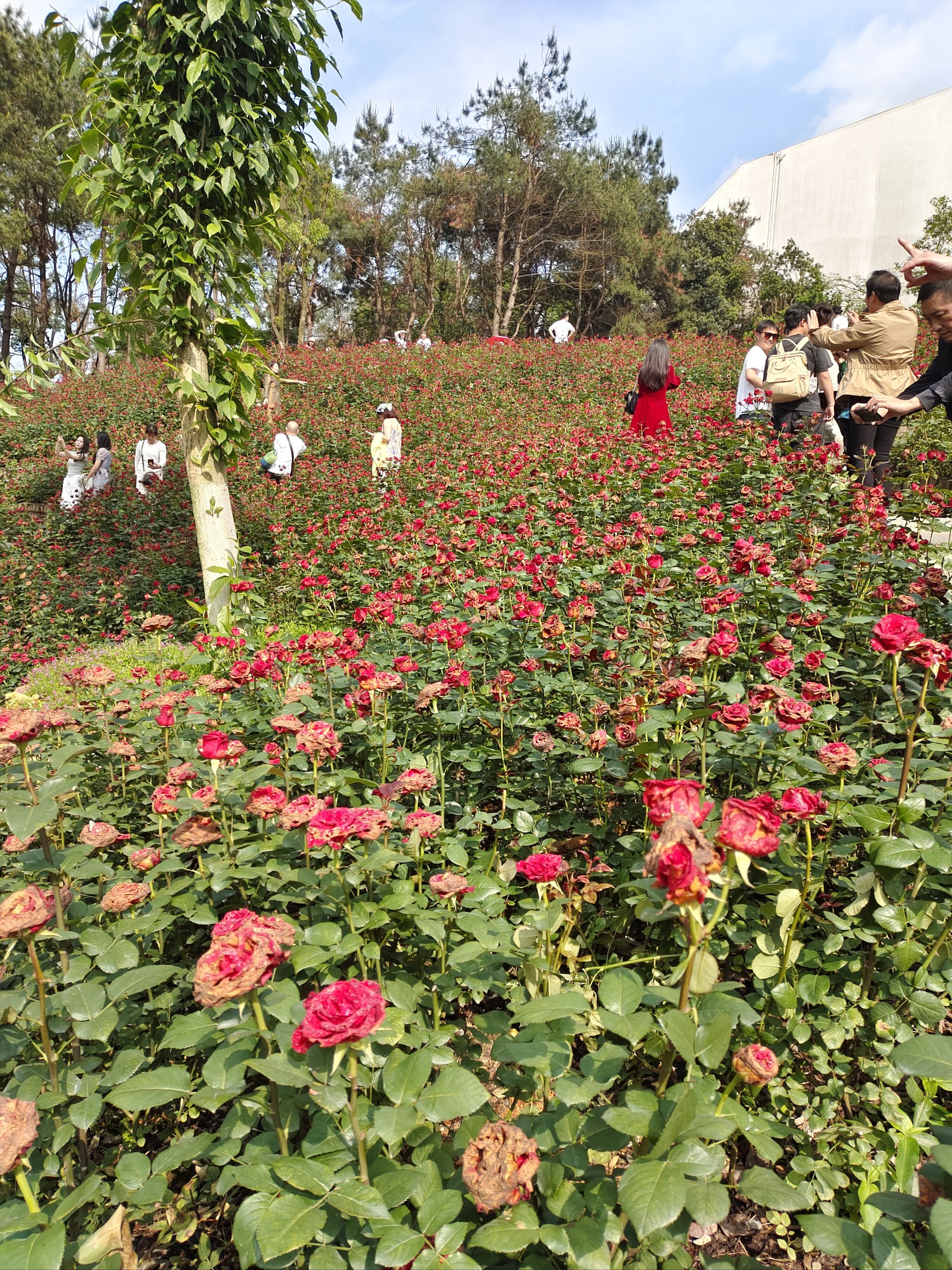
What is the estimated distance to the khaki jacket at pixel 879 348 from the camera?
4605 millimetres

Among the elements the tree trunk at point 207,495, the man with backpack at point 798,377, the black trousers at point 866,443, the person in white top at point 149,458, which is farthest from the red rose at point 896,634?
the person in white top at point 149,458

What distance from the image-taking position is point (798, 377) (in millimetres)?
5348

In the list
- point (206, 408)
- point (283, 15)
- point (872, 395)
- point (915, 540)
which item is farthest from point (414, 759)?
point (872, 395)

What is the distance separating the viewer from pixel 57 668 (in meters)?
5.33

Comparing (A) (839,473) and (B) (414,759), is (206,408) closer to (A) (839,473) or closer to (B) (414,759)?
(B) (414,759)

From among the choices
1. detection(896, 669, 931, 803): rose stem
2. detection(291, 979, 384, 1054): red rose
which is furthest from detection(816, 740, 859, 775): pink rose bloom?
detection(291, 979, 384, 1054): red rose

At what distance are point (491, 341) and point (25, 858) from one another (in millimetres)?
17479

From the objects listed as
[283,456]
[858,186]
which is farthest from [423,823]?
[858,186]

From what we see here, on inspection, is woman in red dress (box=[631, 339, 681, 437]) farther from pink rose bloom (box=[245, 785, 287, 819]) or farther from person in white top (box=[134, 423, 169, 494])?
person in white top (box=[134, 423, 169, 494])

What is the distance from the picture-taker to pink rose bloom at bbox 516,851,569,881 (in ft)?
A: 4.25

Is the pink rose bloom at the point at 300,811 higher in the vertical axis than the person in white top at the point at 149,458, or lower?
lower

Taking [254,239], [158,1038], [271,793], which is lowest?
[158,1038]

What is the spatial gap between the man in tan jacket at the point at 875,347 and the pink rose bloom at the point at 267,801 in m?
4.20

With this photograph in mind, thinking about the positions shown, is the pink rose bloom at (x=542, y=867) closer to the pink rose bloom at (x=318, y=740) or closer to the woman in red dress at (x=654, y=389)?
the pink rose bloom at (x=318, y=740)
